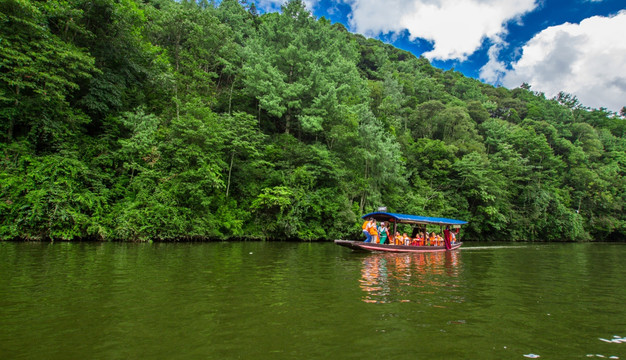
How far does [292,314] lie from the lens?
5133mm

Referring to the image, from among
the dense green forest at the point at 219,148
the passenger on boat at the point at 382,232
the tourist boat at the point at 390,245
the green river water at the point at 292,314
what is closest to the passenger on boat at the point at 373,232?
the tourist boat at the point at 390,245

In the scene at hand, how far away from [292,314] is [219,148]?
58.5 ft

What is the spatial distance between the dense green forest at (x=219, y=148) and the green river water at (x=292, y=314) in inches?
354

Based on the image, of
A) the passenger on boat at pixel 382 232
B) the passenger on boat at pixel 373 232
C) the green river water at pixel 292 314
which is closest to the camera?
the green river water at pixel 292 314

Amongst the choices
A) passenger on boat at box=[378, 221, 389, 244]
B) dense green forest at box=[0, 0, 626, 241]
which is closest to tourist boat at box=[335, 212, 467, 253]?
passenger on boat at box=[378, 221, 389, 244]

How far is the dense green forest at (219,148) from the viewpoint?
53.6ft

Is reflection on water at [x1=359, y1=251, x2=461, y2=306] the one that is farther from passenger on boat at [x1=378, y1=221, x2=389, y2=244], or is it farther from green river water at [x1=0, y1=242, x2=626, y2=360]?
passenger on boat at [x1=378, y1=221, x2=389, y2=244]

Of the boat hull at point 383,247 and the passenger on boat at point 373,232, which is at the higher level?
the passenger on boat at point 373,232

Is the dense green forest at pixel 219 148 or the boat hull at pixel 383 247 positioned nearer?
the boat hull at pixel 383 247

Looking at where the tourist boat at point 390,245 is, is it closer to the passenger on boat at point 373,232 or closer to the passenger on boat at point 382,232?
the passenger on boat at point 382,232

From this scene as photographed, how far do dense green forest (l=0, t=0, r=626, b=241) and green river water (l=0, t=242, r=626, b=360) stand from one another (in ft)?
29.5

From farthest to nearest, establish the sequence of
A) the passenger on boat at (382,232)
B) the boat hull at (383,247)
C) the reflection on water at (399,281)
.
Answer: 1. the passenger on boat at (382,232)
2. the boat hull at (383,247)
3. the reflection on water at (399,281)

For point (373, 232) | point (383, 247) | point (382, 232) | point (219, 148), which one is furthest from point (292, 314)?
point (219, 148)

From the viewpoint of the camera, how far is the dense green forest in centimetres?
1633
